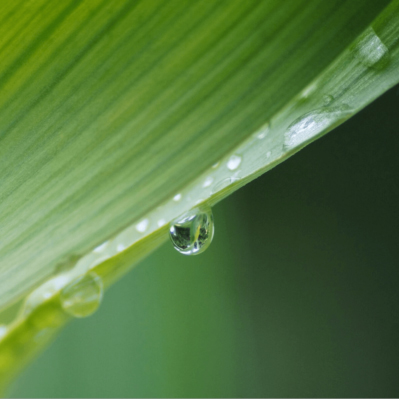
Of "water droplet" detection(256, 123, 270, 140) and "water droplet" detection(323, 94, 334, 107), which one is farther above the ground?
"water droplet" detection(323, 94, 334, 107)

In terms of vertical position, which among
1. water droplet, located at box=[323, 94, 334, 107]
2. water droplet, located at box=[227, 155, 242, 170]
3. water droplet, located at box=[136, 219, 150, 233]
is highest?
water droplet, located at box=[323, 94, 334, 107]

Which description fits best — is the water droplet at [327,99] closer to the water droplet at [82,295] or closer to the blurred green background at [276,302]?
the water droplet at [82,295]

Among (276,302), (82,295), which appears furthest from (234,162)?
(276,302)

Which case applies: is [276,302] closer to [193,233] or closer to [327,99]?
[193,233]

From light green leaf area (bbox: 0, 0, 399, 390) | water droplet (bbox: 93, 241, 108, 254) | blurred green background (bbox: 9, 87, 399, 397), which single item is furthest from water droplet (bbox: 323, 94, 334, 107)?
blurred green background (bbox: 9, 87, 399, 397)

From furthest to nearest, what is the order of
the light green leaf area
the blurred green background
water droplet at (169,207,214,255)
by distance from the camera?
the blurred green background < water droplet at (169,207,214,255) < the light green leaf area

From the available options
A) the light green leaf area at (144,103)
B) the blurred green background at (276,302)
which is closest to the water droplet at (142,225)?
the light green leaf area at (144,103)

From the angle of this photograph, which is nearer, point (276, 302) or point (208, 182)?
point (208, 182)

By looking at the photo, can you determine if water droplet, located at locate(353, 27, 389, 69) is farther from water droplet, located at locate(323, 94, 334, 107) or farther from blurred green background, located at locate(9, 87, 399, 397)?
blurred green background, located at locate(9, 87, 399, 397)
